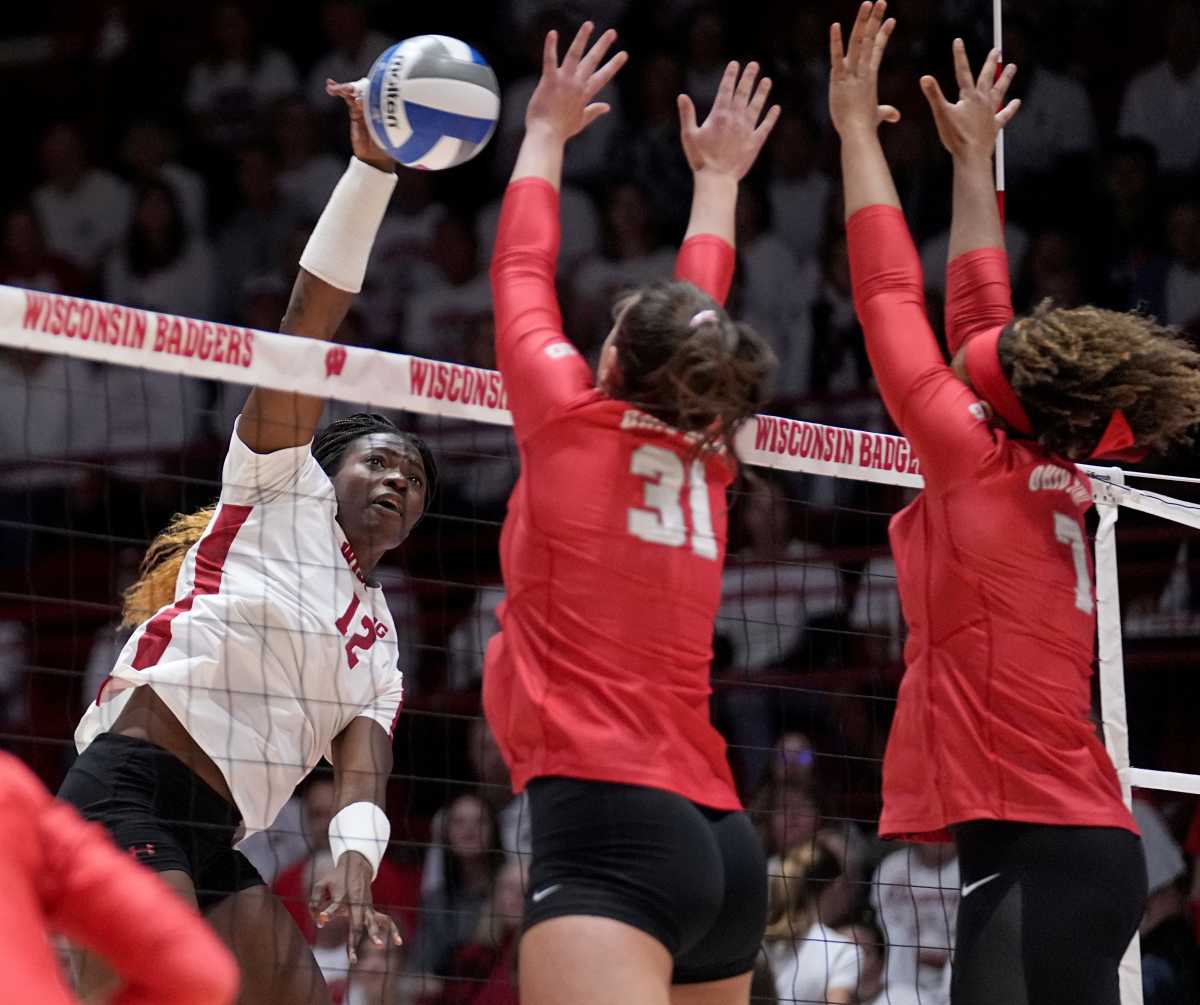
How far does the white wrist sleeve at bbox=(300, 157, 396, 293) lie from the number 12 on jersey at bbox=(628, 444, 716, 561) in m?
1.12

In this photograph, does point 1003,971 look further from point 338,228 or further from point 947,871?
point 947,871

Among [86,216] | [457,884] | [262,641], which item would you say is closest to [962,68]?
[262,641]

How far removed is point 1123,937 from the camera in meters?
3.37

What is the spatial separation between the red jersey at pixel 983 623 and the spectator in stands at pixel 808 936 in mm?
2635

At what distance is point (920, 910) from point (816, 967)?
0.71 metres

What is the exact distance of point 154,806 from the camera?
12.7 ft

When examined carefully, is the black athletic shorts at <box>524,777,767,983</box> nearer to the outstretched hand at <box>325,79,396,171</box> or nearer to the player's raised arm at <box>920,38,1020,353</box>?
the player's raised arm at <box>920,38,1020,353</box>

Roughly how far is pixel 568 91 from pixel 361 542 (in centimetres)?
129

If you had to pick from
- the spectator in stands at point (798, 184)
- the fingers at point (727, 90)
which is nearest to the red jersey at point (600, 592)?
the fingers at point (727, 90)

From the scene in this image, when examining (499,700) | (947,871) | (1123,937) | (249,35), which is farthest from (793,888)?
(249,35)

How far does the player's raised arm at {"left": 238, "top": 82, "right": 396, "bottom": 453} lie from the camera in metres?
3.99

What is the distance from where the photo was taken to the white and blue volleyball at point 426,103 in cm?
385

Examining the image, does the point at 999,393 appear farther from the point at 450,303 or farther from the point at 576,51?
the point at 450,303

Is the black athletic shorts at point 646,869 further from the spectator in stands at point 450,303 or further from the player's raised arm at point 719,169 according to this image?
the spectator in stands at point 450,303
